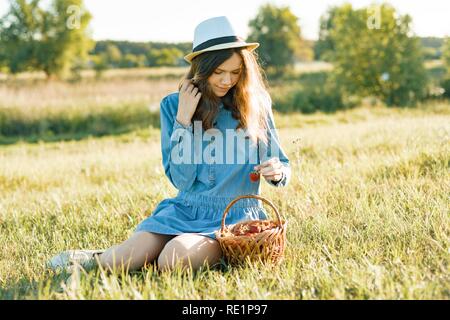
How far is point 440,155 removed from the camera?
195 inches

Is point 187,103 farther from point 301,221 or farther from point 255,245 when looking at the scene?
point 301,221

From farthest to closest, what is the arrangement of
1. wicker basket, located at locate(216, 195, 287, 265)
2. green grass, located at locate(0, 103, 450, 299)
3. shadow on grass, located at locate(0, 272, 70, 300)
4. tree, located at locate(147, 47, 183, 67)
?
tree, located at locate(147, 47, 183, 67) → wicker basket, located at locate(216, 195, 287, 265) → shadow on grass, located at locate(0, 272, 70, 300) → green grass, located at locate(0, 103, 450, 299)

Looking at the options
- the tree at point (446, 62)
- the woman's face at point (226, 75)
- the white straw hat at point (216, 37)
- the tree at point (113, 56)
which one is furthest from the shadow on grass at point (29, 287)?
the tree at point (113, 56)

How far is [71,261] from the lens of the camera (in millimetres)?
3148

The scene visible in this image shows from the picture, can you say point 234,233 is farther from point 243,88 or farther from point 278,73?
point 278,73

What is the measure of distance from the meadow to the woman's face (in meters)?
1.01

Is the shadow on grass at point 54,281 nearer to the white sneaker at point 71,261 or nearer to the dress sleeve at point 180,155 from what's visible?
the white sneaker at point 71,261

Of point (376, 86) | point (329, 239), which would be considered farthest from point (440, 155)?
point (376, 86)

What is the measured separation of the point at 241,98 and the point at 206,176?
0.51 meters

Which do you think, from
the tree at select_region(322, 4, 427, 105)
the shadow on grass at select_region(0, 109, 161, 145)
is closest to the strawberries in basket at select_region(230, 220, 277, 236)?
the shadow on grass at select_region(0, 109, 161, 145)

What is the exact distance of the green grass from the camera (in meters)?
2.57

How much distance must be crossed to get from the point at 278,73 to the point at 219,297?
24888mm

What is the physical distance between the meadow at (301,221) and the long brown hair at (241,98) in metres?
0.76

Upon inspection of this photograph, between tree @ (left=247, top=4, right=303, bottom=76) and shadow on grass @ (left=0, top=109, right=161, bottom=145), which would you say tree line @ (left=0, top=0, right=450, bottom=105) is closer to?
tree @ (left=247, top=4, right=303, bottom=76)
